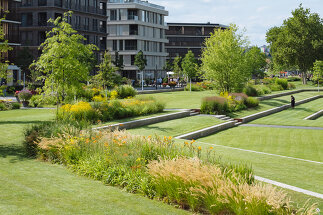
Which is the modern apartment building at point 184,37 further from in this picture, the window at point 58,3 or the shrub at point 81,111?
the shrub at point 81,111

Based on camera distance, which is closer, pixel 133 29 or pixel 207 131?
pixel 207 131

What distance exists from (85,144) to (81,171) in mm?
1317

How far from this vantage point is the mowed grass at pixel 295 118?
28669 millimetres

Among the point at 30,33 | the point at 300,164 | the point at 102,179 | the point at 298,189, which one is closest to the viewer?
the point at 298,189

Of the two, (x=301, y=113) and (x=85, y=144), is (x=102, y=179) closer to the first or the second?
(x=85, y=144)

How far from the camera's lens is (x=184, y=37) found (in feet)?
403

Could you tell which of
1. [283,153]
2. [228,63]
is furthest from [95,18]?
[283,153]

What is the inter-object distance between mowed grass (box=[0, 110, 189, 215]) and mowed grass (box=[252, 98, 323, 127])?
2170 centimetres

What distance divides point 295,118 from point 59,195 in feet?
92.2

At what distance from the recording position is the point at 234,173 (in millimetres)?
7516

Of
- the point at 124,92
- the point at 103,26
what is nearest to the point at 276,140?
the point at 124,92

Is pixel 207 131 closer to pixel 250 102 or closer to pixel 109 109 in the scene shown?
pixel 109 109

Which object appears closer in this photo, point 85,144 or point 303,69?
point 85,144

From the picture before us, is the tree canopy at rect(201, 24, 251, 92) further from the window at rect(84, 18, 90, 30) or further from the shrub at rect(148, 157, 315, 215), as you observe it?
the window at rect(84, 18, 90, 30)
